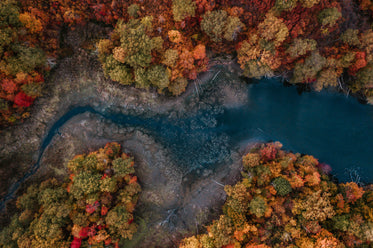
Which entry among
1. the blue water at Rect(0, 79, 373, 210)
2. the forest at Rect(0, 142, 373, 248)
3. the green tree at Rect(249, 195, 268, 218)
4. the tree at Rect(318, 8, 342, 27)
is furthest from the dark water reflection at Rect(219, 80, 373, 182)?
the green tree at Rect(249, 195, 268, 218)

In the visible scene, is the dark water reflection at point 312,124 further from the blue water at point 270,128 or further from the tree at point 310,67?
the tree at point 310,67

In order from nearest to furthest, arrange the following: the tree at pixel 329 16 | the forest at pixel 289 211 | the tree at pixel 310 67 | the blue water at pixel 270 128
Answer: the forest at pixel 289 211, the tree at pixel 329 16, the tree at pixel 310 67, the blue water at pixel 270 128

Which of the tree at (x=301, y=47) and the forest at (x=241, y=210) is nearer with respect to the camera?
the forest at (x=241, y=210)

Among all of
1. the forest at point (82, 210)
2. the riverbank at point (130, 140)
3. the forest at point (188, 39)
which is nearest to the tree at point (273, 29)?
the forest at point (188, 39)

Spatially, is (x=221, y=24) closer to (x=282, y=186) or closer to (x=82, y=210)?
(x=282, y=186)

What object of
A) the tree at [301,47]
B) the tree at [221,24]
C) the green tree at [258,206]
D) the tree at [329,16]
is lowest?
the green tree at [258,206]

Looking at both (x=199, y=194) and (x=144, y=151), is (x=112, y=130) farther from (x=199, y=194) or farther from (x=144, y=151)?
(x=199, y=194)

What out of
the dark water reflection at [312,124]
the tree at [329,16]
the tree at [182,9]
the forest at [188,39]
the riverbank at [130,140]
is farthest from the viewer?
the riverbank at [130,140]
